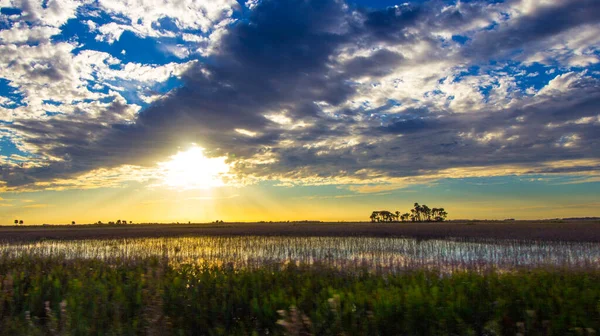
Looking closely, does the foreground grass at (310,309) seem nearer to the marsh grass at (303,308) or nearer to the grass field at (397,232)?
the marsh grass at (303,308)

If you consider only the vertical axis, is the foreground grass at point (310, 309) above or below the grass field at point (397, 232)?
above

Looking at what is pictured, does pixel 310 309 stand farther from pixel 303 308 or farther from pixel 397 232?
pixel 397 232

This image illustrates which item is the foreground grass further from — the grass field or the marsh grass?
the grass field

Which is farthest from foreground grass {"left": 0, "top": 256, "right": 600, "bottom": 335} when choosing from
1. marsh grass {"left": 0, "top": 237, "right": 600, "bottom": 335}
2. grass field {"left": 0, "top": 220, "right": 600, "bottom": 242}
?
grass field {"left": 0, "top": 220, "right": 600, "bottom": 242}

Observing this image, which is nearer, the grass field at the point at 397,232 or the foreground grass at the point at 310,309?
the foreground grass at the point at 310,309

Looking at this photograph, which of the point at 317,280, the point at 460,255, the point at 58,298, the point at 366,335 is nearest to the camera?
the point at 366,335

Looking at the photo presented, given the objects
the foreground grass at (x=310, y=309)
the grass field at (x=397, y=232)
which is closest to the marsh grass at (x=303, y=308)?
the foreground grass at (x=310, y=309)

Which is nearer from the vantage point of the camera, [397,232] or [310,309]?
[310,309]

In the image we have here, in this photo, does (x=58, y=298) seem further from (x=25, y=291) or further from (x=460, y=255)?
(x=460, y=255)

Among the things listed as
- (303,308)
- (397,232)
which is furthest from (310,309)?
(397,232)

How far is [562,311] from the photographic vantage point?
7.26m

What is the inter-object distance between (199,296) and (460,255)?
17180 mm

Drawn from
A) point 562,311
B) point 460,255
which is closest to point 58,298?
point 562,311

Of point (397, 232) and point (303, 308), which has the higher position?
point (303, 308)
